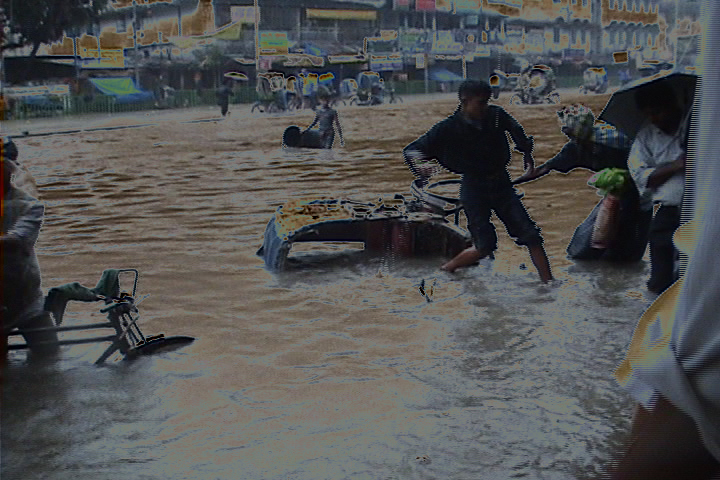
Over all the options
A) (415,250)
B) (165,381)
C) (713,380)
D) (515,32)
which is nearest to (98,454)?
(165,381)

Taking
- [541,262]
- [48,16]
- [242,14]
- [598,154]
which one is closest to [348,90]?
[242,14]

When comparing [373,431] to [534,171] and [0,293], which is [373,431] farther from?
[534,171]

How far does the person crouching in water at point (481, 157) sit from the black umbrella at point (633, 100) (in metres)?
0.71

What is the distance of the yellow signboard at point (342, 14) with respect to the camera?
54662 mm

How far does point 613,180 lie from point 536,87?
34820 millimetres

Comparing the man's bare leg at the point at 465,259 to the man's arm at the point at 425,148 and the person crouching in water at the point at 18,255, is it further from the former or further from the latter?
the person crouching in water at the point at 18,255

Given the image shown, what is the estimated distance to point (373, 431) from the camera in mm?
3840

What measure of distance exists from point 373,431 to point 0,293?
2.15 m

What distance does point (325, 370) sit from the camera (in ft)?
15.5

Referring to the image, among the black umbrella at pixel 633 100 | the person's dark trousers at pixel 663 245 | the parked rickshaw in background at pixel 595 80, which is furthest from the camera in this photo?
the parked rickshaw in background at pixel 595 80

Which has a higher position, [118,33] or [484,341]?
[118,33]

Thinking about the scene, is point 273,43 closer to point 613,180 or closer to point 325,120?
point 325,120

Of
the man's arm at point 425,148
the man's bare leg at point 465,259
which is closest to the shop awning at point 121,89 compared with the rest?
the man's bare leg at point 465,259

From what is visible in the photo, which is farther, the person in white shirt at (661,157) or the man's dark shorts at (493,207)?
the man's dark shorts at (493,207)
